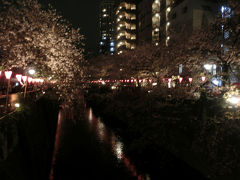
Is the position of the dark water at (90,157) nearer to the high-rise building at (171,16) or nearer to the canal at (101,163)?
the canal at (101,163)

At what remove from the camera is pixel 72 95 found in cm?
1202

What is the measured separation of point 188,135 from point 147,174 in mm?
2621

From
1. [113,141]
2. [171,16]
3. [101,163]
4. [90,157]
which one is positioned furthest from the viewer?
[171,16]

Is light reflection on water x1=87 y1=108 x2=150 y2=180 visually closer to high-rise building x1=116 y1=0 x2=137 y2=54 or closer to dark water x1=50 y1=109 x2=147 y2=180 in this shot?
dark water x1=50 y1=109 x2=147 y2=180

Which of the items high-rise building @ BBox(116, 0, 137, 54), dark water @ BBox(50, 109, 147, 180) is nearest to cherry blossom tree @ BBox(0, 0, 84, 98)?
dark water @ BBox(50, 109, 147, 180)

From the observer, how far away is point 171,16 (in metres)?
36.4

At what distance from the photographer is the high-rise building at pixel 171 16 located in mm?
29125

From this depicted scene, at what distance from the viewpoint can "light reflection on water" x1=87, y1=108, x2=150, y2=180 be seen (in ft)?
33.8

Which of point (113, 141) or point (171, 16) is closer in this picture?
point (113, 141)

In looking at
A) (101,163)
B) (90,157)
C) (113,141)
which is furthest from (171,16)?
(101,163)

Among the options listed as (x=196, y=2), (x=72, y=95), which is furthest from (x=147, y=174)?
(x=196, y=2)

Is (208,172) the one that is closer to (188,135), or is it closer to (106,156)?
(188,135)

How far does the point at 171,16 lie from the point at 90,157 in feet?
103

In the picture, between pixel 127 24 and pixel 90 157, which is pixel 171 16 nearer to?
pixel 127 24
